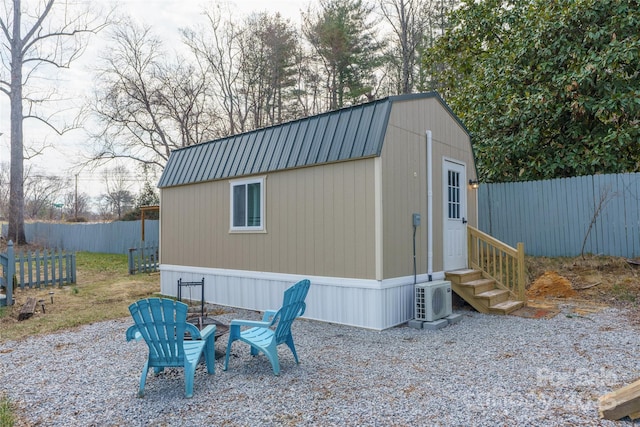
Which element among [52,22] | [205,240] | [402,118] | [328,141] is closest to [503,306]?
[402,118]

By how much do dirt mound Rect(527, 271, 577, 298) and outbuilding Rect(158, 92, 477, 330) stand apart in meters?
1.59

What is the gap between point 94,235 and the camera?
1703 cm

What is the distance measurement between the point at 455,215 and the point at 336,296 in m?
2.62

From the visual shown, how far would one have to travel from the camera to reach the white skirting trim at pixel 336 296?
5133 millimetres

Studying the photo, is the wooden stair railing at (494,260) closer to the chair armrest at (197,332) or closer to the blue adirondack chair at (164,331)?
the chair armrest at (197,332)

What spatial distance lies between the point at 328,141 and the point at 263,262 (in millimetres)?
2185

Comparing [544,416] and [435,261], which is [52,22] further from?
[544,416]

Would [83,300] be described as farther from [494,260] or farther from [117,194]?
[117,194]

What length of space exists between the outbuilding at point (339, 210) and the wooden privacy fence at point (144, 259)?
3.90 meters

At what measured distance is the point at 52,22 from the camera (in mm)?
16391

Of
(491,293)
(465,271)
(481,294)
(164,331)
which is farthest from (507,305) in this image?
(164,331)

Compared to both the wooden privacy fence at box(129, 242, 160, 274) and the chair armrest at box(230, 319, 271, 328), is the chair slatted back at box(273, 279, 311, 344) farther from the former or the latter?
the wooden privacy fence at box(129, 242, 160, 274)

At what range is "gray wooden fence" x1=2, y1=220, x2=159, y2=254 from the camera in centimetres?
1580

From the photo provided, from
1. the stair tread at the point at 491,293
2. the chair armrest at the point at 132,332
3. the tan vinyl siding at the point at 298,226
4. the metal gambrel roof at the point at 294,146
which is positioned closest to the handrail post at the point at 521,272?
the stair tread at the point at 491,293
